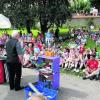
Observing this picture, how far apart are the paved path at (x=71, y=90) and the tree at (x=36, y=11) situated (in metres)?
15.6

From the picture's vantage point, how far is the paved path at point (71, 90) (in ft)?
33.6

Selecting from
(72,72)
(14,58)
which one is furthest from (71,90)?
(72,72)

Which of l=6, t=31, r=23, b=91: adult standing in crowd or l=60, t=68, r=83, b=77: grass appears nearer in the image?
l=6, t=31, r=23, b=91: adult standing in crowd

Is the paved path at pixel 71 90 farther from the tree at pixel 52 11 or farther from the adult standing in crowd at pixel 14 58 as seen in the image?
the tree at pixel 52 11

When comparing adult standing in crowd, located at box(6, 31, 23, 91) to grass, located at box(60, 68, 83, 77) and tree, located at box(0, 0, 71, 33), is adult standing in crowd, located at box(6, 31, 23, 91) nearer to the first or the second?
grass, located at box(60, 68, 83, 77)

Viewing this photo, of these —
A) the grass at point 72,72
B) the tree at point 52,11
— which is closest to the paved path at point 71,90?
the grass at point 72,72

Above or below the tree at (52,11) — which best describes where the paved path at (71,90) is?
below

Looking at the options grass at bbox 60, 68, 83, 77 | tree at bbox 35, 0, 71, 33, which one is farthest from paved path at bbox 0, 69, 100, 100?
tree at bbox 35, 0, 71, 33

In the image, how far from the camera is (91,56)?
14016mm

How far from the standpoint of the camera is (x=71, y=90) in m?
11.0

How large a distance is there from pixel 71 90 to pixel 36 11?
17665 millimetres

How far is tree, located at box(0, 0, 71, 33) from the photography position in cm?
2828

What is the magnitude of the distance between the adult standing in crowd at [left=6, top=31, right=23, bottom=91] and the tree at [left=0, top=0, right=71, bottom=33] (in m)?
17.7

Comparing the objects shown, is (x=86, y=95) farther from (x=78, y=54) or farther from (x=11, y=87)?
(x=78, y=54)
